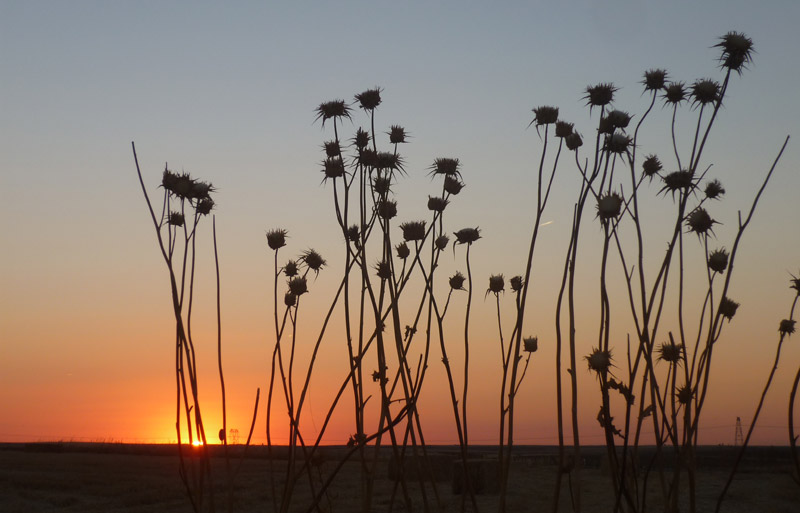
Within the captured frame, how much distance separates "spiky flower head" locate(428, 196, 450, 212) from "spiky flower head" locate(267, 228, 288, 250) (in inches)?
28.0

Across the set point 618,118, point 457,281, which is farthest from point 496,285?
point 618,118

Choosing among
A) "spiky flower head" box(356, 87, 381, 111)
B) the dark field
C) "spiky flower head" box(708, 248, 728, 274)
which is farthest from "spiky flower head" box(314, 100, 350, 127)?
the dark field

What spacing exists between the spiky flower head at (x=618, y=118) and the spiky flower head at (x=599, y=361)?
2.86 ft

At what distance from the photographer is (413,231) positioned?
3.93 m

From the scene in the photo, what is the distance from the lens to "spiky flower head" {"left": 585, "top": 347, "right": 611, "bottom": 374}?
262cm

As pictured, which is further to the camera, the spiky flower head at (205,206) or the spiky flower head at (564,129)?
the spiky flower head at (564,129)

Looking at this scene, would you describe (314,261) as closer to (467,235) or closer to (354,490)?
(467,235)

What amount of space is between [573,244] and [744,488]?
1366 centimetres

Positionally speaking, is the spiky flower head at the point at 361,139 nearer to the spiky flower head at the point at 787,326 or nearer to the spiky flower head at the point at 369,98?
the spiky flower head at the point at 369,98

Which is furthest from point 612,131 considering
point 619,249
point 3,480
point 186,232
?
point 3,480

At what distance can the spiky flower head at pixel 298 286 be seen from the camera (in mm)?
3721

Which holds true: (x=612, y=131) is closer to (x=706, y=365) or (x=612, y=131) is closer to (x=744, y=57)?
(x=744, y=57)

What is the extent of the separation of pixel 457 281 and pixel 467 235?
28cm

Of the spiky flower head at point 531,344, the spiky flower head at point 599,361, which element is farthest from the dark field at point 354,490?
the spiky flower head at point 599,361
